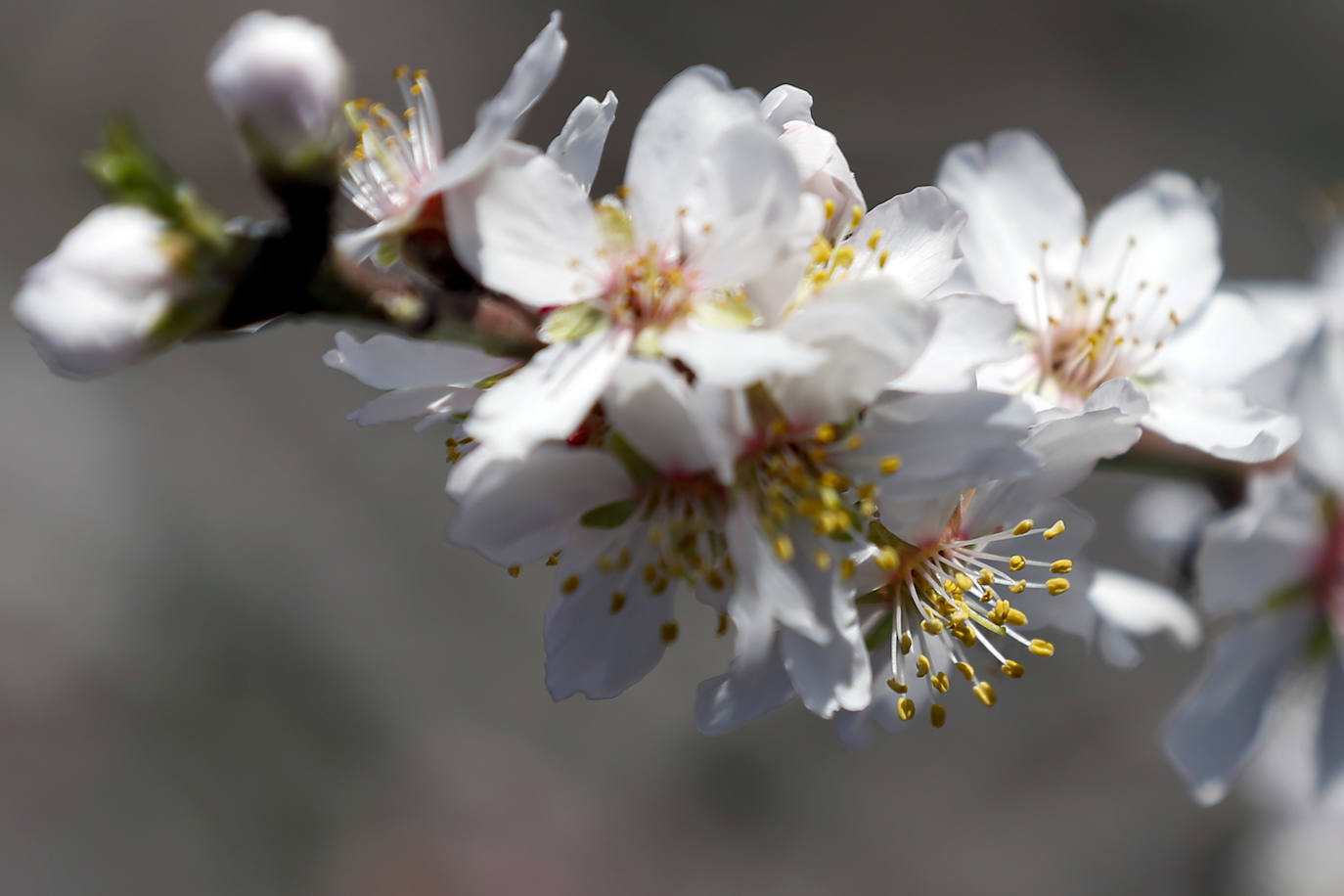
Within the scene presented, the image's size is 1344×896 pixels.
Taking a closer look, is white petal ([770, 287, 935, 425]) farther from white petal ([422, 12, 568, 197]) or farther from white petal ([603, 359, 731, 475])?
white petal ([422, 12, 568, 197])

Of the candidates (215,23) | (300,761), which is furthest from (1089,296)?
(215,23)

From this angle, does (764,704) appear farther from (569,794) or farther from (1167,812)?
(1167,812)

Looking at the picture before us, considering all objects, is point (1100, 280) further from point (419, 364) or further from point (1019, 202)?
point (419, 364)

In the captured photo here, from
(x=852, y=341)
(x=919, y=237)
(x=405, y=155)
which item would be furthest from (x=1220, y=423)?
(x=405, y=155)

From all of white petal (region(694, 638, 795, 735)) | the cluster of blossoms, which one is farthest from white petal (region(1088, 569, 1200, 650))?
white petal (region(694, 638, 795, 735))

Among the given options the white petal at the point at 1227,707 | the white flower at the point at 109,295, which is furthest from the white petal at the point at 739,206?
the white petal at the point at 1227,707
